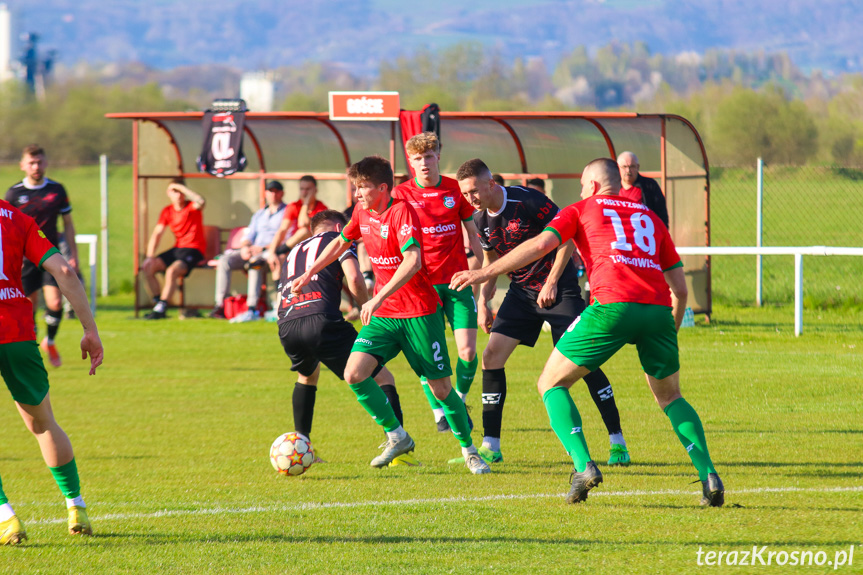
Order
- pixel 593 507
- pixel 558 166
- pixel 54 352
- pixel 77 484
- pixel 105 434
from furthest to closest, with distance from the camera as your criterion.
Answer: pixel 558 166 → pixel 54 352 → pixel 105 434 → pixel 593 507 → pixel 77 484

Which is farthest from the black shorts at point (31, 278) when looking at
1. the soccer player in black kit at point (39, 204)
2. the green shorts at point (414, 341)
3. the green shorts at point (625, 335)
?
the green shorts at point (625, 335)

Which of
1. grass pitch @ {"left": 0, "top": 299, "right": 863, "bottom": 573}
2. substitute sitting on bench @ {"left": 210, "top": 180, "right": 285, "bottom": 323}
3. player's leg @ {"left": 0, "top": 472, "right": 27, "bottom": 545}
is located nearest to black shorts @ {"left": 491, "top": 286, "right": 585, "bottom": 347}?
grass pitch @ {"left": 0, "top": 299, "right": 863, "bottom": 573}

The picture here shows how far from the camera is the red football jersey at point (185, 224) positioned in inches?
640

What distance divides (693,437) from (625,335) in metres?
0.62

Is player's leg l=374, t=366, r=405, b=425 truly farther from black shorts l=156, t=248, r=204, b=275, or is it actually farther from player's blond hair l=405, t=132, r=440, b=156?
black shorts l=156, t=248, r=204, b=275

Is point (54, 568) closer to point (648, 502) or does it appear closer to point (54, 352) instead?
point (648, 502)

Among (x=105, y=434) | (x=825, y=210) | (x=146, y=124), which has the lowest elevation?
(x=105, y=434)

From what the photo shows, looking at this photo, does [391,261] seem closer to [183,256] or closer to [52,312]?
[52,312]

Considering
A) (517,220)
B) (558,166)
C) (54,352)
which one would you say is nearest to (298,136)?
(558,166)

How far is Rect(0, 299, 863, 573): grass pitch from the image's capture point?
15.2ft

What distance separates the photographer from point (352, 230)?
6.64m

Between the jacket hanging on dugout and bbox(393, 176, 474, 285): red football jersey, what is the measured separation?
886 centimetres

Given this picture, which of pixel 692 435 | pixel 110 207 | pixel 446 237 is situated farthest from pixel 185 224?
pixel 110 207

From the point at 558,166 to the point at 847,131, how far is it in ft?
96.3
